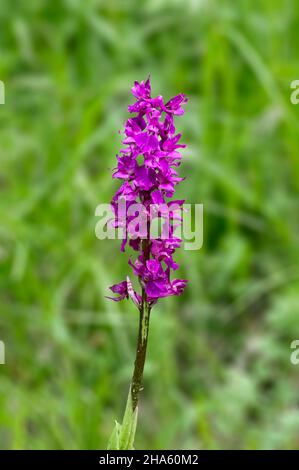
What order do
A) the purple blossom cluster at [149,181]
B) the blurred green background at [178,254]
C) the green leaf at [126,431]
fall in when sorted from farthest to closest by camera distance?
the blurred green background at [178,254] → the green leaf at [126,431] → the purple blossom cluster at [149,181]

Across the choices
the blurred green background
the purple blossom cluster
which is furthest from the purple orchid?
the blurred green background

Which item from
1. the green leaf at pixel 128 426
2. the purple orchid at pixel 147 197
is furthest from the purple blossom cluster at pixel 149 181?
the green leaf at pixel 128 426

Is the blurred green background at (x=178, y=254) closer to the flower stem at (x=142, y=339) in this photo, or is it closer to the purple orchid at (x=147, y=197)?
the flower stem at (x=142, y=339)

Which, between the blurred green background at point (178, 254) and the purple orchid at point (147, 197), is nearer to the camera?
the purple orchid at point (147, 197)

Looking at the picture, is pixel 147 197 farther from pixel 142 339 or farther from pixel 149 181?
pixel 142 339

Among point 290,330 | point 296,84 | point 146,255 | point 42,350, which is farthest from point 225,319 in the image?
point 146,255

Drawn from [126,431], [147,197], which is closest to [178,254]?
[126,431]
